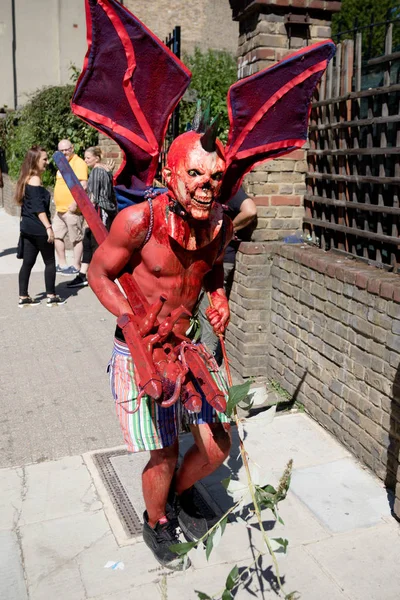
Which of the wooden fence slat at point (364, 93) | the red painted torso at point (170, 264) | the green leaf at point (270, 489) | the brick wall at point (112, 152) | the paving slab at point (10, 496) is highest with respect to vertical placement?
the wooden fence slat at point (364, 93)

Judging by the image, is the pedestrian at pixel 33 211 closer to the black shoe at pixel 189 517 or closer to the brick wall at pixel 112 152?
the brick wall at pixel 112 152

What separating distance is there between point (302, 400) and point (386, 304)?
1.41 m

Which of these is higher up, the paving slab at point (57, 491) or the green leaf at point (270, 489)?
the green leaf at point (270, 489)

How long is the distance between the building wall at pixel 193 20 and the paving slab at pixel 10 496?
64.9 ft

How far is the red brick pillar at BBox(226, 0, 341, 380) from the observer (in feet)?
16.5

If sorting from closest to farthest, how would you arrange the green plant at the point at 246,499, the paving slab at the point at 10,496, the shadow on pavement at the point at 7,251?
the green plant at the point at 246,499 < the paving slab at the point at 10,496 < the shadow on pavement at the point at 7,251

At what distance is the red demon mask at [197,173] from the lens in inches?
104

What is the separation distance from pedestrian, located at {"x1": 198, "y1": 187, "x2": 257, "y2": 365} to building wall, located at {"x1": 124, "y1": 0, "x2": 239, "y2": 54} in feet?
58.2

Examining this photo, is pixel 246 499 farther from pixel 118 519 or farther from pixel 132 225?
pixel 132 225

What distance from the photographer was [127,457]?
4.15 m

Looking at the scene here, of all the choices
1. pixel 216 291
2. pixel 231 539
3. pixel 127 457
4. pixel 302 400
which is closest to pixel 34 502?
pixel 127 457

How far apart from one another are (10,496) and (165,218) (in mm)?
2017

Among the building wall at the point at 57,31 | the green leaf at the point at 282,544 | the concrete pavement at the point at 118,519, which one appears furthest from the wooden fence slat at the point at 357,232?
the building wall at the point at 57,31

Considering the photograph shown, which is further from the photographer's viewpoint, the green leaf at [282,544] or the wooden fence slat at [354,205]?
the wooden fence slat at [354,205]
